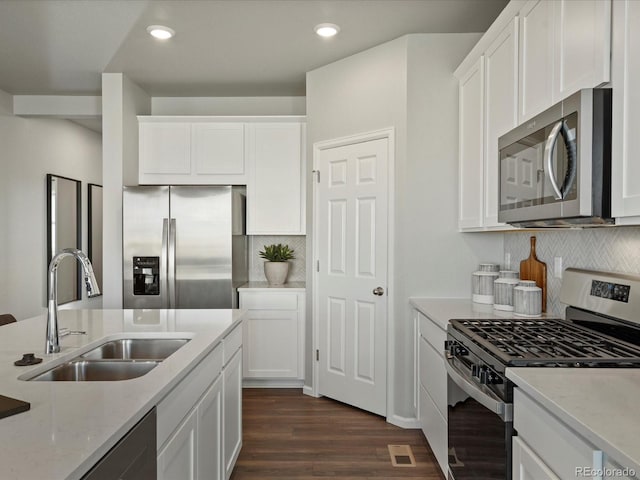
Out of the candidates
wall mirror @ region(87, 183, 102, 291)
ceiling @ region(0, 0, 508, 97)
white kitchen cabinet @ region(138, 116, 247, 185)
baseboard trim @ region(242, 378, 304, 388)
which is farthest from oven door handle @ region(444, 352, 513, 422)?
wall mirror @ region(87, 183, 102, 291)

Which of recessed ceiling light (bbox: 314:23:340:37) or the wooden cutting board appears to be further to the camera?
recessed ceiling light (bbox: 314:23:340:37)

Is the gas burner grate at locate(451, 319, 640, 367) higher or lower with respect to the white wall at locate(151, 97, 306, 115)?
lower

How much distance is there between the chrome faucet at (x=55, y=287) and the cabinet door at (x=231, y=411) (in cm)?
76

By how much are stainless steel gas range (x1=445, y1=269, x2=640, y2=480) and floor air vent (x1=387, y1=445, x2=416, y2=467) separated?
65 centimetres

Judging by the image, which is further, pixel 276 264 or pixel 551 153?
pixel 276 264

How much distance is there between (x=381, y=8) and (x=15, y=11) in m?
2.25

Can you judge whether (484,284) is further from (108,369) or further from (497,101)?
(108,369)

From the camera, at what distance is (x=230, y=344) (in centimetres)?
246

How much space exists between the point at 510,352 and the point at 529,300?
95 centimetres

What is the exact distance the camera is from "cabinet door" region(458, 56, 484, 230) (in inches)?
111

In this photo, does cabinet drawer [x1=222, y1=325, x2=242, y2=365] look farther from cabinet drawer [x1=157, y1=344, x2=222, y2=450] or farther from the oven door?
the oven door

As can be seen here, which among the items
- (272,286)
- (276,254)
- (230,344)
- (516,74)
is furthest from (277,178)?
(516,74)

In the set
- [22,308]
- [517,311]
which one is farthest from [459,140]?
[22,308]

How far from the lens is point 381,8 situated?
117 inches
